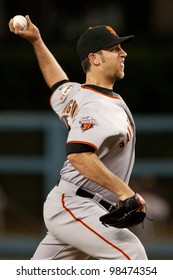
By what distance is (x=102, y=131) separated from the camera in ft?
19.3

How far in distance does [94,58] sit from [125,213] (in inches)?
41.6

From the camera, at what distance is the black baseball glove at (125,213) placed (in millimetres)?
5832

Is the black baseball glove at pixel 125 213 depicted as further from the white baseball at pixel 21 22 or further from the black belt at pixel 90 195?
the white baseball at pixel 21 22

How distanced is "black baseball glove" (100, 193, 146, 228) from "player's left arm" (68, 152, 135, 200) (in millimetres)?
41

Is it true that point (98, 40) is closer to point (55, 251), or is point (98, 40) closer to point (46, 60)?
point (46, 60)

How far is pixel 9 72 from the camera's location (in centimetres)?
1582

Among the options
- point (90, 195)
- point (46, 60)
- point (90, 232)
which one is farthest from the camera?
point (46, 60)

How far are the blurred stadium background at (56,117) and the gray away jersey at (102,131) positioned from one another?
592 centimetres

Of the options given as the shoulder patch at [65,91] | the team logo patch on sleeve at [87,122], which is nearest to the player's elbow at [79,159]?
the team logo patch on sleeve at [87,122]

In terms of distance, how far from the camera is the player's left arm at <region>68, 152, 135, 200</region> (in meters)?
5.80

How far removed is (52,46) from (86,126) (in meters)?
10.8

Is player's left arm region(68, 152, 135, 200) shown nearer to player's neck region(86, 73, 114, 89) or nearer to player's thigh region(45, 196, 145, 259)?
player's thigh region(45, 196, 145, 259)

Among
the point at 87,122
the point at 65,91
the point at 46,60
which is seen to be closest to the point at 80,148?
the point at 87,122

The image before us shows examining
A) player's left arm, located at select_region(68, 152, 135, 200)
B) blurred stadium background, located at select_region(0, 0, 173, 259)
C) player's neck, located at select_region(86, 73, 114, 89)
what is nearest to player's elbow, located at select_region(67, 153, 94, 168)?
player's left arm, located at select_region(68, 152, 135, 200)
